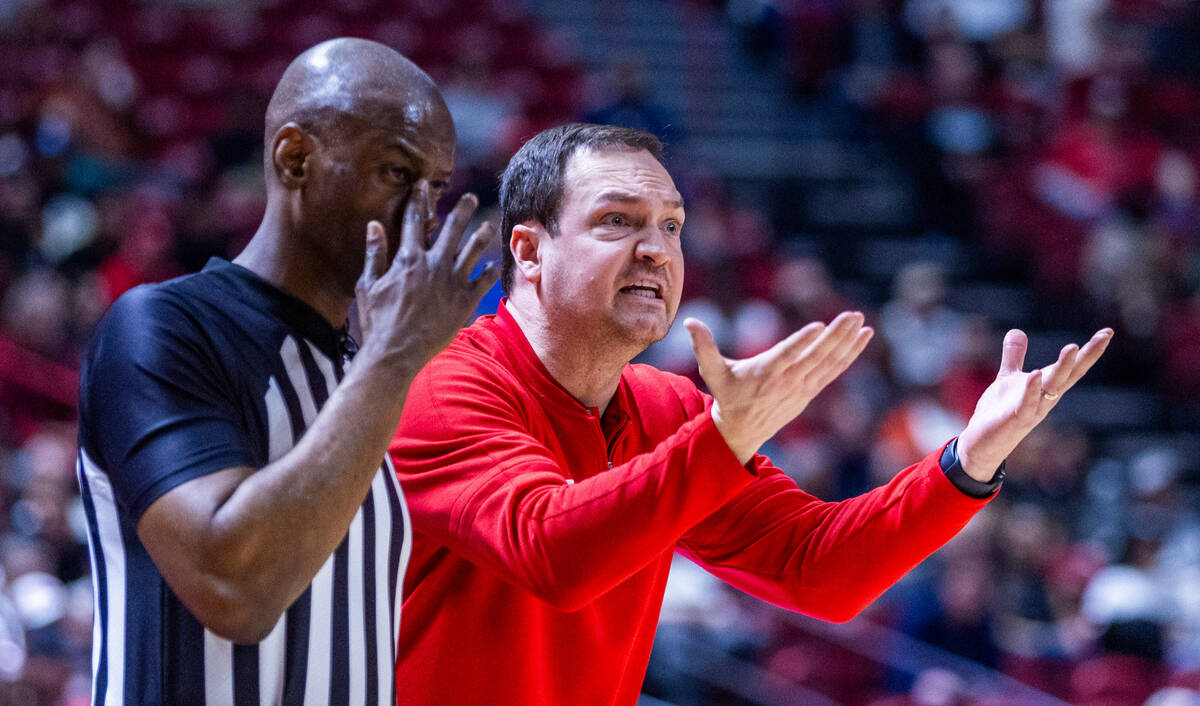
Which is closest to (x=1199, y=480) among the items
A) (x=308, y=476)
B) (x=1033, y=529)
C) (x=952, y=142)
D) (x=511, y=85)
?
(x=1033, y=529)

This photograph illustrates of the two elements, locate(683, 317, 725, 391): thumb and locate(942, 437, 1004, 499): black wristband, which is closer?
locate(683, 317, 725, 391): thumb

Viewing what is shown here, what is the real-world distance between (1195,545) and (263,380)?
755 cm

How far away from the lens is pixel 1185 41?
12.2 m

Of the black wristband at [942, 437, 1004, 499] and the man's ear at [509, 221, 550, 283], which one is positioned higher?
the man's ear at [509, 221, 550, 283]

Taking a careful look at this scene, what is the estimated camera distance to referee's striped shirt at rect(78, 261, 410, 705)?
6.25 feet

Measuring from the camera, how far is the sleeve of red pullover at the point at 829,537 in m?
2.74

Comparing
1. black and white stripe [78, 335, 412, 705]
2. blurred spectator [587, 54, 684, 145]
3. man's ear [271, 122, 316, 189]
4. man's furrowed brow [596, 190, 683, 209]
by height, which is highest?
blurred spectator [587, 54, 684, 145]

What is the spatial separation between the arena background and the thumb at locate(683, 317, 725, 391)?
4151 millimetres

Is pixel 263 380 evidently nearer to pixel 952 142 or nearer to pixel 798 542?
pixel 798 542

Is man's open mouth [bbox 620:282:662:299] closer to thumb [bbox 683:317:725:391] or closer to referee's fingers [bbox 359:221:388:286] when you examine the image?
thumb [bbox 683:317:725:391]

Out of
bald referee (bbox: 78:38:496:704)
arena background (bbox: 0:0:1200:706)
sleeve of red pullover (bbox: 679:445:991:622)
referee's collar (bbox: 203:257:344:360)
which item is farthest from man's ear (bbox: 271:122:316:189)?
arena background (bbox: 0:0:1200:706)

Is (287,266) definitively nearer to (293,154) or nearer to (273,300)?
(273,300)

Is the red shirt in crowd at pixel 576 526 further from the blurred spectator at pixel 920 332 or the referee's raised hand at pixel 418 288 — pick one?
the blurred spectator at pixel 920 332

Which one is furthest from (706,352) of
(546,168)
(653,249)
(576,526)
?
(546,168)
